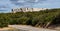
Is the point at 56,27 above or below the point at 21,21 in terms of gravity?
above

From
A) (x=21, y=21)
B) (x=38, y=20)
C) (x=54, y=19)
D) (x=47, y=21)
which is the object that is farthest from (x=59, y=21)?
(x=21, y=21)

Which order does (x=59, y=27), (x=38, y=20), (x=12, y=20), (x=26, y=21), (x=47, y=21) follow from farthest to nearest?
(x=12, y=20)
(x=26, y=21)
(x=38, y=20)
(x=47, y=21)
(x=59, y=27)

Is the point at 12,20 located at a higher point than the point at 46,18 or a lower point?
lower

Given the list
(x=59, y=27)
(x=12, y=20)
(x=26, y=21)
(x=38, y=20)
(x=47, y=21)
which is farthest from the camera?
(x=12, y=20)

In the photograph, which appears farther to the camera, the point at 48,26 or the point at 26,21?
the point at 26,21

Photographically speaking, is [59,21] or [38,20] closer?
[59,21]

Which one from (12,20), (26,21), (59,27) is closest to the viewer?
(59,27)

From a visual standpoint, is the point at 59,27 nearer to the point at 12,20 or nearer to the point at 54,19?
the point at 54,19

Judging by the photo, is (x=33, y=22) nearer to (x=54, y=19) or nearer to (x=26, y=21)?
(x=26, y=21)

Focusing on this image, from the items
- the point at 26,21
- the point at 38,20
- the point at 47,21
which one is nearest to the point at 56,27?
the point at 47,21
